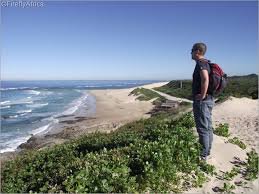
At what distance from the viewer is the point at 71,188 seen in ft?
17.7

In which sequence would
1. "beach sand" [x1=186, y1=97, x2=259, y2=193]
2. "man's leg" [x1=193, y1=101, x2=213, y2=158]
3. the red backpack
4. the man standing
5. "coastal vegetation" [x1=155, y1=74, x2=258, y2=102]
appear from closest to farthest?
"beach sand" [x1=186, y1=97, x2=259, y2=193]
the man standing
the red backpack
"man's leg" [x1=193, y1=101, x2=213, y2=158]
"coastal vegetation" [x1=155, y1=74, x2=258, y2=102]

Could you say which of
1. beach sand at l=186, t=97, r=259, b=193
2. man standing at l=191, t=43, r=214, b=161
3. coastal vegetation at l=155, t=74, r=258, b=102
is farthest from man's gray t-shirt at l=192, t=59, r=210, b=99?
coastal vegetation at l=155, t=74, r=258, b=102

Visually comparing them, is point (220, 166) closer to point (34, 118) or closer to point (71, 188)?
point (71, 188)

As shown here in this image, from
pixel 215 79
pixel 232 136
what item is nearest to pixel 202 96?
pixel 215 79

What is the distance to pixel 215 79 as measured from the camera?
21.8 feet

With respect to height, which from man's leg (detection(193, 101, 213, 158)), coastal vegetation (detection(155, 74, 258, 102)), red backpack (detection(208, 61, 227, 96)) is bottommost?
coastal vegetation (detection(155, 74, 258, 102))

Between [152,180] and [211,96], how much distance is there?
214 cm

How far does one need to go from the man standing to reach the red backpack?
0.09 metres

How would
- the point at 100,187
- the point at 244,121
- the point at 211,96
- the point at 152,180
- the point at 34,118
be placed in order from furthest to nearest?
the point at 34,118 < the point at 244,121 < the point at 211,96 < the point at 152,180 < the point at 100,187

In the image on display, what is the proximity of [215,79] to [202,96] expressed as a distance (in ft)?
1.40

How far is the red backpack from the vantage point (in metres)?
6.64

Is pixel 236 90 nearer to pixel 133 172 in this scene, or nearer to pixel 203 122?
pixel 203 122

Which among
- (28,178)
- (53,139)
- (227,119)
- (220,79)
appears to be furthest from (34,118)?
(220,79)

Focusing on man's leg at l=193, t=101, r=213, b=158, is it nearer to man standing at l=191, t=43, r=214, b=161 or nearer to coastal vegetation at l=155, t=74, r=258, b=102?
man standing at l=191, t=43, r=214, b=161
